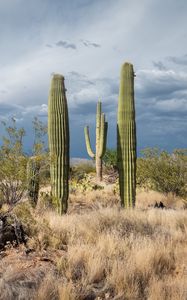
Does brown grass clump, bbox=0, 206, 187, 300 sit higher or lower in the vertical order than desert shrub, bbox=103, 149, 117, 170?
lower

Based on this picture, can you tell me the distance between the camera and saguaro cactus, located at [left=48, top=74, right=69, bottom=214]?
13586 mm

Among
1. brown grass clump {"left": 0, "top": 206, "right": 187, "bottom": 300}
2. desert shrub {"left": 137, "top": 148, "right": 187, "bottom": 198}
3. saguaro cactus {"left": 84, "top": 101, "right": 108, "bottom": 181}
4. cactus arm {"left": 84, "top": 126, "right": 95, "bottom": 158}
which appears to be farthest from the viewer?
cactus arm {"left": 84, "top": 126, "right": 95, "bottom": 158}

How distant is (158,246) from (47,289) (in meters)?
3.07

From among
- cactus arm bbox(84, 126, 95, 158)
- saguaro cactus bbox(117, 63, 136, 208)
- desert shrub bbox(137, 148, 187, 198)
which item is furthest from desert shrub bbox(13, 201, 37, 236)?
cactus arm bbox(84, 126, 95, 158)

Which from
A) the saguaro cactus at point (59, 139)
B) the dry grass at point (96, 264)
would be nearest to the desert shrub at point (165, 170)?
the saguaro cactus at point (59, 139)

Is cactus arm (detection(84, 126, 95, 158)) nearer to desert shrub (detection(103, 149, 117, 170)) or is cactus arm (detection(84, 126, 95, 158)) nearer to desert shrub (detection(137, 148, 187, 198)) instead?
desert shrub (detection(103, 149, 117, 170))

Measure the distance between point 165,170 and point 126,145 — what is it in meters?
5.25

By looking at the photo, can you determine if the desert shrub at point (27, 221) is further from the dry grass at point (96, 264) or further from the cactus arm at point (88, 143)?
the cactus arm at point (88, 143)

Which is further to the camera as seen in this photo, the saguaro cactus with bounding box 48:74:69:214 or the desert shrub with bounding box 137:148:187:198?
the desert shrub with bounding box 137:148:187:198

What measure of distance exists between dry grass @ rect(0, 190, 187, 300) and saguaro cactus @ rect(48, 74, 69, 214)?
3134 millimetres

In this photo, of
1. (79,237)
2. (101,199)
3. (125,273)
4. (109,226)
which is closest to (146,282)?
(125,273)

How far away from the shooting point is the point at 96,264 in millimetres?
7105

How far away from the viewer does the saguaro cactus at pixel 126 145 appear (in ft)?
48.9

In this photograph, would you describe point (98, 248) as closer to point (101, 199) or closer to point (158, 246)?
point (158, 246)
